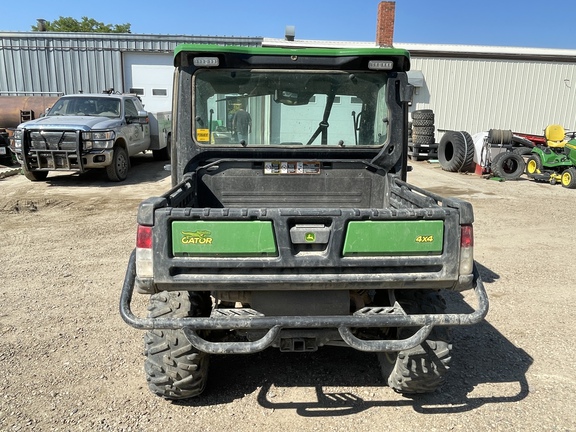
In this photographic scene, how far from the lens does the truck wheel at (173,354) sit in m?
3.03

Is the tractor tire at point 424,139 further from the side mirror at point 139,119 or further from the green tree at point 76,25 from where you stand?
the green tree at point 76,25

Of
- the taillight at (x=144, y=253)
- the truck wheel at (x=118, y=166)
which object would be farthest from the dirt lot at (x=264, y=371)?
the truck wheel at (x=118, y=166)

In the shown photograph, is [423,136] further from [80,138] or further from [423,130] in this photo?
[80,138]

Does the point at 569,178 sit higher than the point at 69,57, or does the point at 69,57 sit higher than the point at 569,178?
the point at 69,57

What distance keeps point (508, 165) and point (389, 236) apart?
12.3 m

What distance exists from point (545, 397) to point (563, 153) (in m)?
11.4

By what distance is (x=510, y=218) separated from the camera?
8.83 m

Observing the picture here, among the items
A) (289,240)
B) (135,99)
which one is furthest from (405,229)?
(135,99)

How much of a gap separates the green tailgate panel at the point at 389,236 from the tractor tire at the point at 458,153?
40.6ft

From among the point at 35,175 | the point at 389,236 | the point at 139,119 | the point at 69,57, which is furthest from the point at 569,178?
the point at 69,57

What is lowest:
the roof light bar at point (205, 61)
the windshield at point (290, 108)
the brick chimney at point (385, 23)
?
the windshield at point (290, 108)

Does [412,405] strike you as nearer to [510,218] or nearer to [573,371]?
[573,371]

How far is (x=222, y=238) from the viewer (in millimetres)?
2654

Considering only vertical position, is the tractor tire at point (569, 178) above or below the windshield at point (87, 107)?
below
